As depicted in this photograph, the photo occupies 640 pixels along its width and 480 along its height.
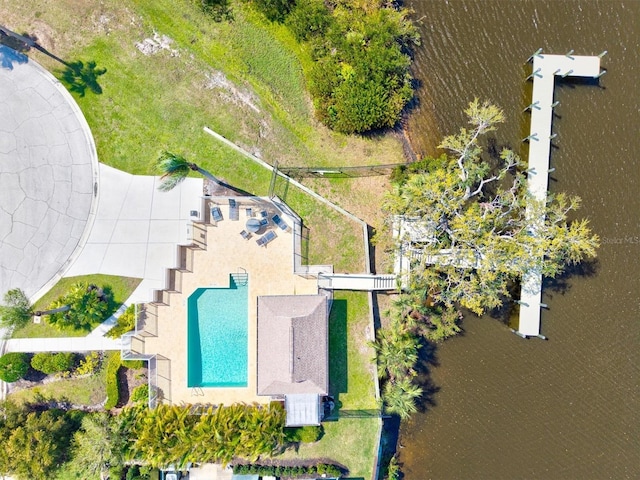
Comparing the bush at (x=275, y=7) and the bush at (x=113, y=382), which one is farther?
the bush at (x=275, y=7)

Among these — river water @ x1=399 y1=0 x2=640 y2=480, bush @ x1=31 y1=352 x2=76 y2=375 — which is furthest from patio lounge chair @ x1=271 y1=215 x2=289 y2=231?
bush @ x1=31 y1=352 x2=76 y2=375

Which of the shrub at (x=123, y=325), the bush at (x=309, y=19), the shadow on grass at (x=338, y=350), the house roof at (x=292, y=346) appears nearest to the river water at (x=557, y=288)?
the shadow on grass at (x=338, y=350)

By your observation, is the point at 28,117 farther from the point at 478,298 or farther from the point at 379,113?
the point at 478,298

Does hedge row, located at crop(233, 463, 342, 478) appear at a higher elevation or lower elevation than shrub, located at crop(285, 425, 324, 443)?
lower

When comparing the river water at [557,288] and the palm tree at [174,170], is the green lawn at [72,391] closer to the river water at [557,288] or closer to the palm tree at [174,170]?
the palm tree at [174,170]

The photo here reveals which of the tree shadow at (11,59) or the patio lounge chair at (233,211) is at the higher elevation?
the tree shadow at (11,59)

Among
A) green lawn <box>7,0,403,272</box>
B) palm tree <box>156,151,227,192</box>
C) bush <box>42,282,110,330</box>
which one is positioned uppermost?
green lawn <box>7,0,403,272</box>

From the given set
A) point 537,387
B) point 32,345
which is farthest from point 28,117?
point 537,387

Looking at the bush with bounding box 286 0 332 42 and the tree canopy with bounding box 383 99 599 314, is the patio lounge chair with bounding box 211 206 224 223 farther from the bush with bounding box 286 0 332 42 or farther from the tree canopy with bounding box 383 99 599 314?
the bush with bounding box 286 0 332 42
